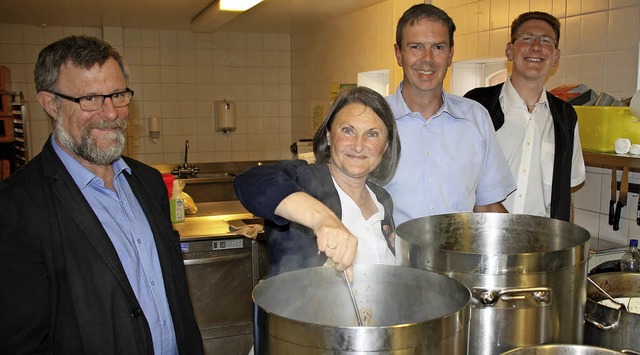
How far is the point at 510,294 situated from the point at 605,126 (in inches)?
77.8

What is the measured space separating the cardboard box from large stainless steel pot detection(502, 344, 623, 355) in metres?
1.88

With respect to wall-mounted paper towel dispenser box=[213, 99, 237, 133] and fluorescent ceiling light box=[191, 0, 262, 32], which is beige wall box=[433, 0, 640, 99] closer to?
fluorescent ceiling light box=[191, 0, 262, 32]

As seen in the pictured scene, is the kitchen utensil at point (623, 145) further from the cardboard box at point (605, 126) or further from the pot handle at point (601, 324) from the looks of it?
the pot handle at point (601, 324)

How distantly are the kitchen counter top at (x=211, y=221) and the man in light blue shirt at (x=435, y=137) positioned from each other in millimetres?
1830

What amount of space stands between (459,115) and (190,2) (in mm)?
3401

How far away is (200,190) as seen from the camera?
6.14 metres

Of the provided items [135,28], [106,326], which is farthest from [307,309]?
[135,28]

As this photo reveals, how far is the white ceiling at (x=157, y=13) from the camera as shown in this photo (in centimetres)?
499

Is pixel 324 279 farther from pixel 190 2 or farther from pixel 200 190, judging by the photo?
pixel 200 190

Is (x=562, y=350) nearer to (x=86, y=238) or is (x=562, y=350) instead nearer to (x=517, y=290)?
(x=517, y=290)

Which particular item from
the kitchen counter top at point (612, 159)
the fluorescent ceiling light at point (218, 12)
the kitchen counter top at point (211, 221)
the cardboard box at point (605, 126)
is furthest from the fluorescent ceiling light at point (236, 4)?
the kitchen counter top at point (612, 159)

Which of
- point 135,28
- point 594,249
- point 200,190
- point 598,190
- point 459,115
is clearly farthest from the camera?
point 135,28

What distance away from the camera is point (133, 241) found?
1632 millimetres

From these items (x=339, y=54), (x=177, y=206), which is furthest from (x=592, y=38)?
(x=339, y=54)
